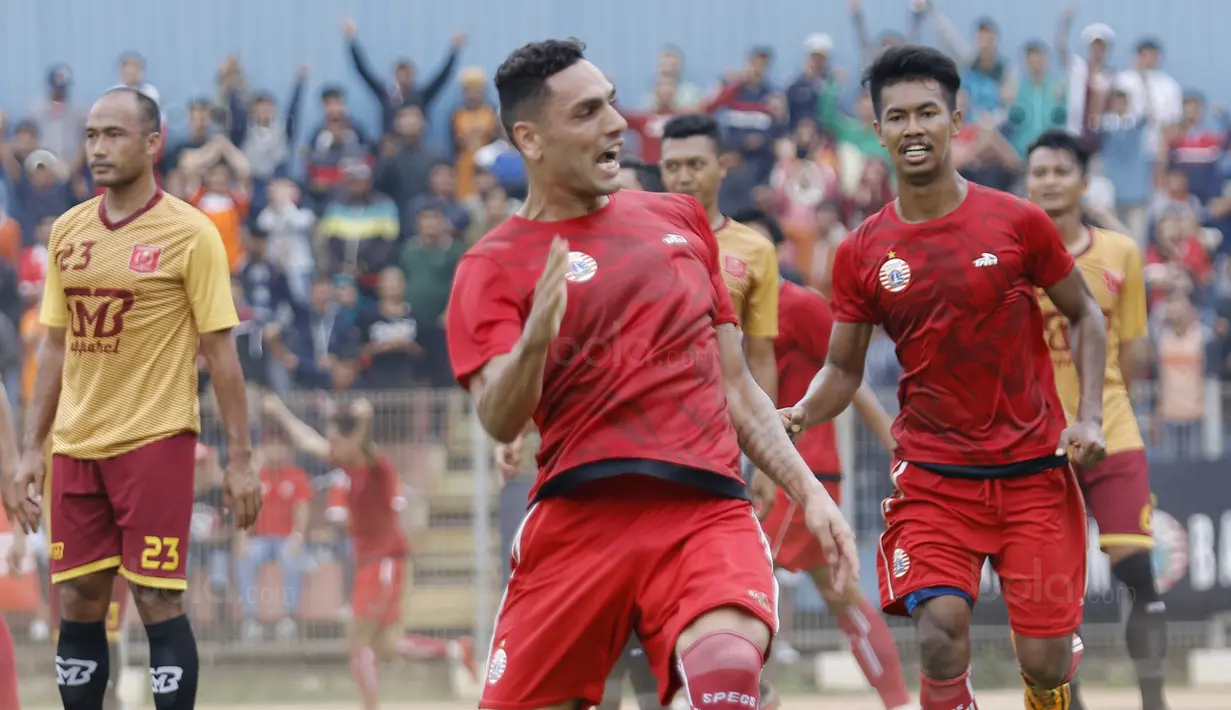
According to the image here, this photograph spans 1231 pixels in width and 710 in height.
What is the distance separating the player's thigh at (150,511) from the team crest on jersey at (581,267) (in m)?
2.98

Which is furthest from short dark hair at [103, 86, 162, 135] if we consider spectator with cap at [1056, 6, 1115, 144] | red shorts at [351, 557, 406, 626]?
spectator with cap at [1056, 6, 1115, 144]

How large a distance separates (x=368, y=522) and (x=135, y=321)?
488 cm

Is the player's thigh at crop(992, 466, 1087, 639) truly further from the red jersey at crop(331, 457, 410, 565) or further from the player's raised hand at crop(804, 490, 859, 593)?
the red jersey at crop(331, 457, 410, 565)

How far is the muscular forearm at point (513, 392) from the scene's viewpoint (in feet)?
15.8

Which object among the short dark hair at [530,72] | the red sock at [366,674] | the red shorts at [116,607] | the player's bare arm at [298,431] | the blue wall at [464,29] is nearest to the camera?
the short dark hair at [530,72]

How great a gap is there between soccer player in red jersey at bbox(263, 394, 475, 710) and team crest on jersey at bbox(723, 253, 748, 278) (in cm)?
413

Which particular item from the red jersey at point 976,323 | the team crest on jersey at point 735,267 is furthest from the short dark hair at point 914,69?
the team crest on jersey at point 735,267

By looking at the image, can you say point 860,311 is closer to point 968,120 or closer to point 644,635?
point 644,635

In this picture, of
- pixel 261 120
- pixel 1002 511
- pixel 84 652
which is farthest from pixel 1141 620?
pixel 261 120

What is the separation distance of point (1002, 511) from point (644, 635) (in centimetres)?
221

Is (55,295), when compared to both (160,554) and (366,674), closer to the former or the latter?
(160,554)

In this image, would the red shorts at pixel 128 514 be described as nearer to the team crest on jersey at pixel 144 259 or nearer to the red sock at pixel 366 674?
the team crest on jersey at pixel 144 259

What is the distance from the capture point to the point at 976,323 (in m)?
7.03

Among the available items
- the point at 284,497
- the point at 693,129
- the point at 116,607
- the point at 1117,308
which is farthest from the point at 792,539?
the point at 284,497
